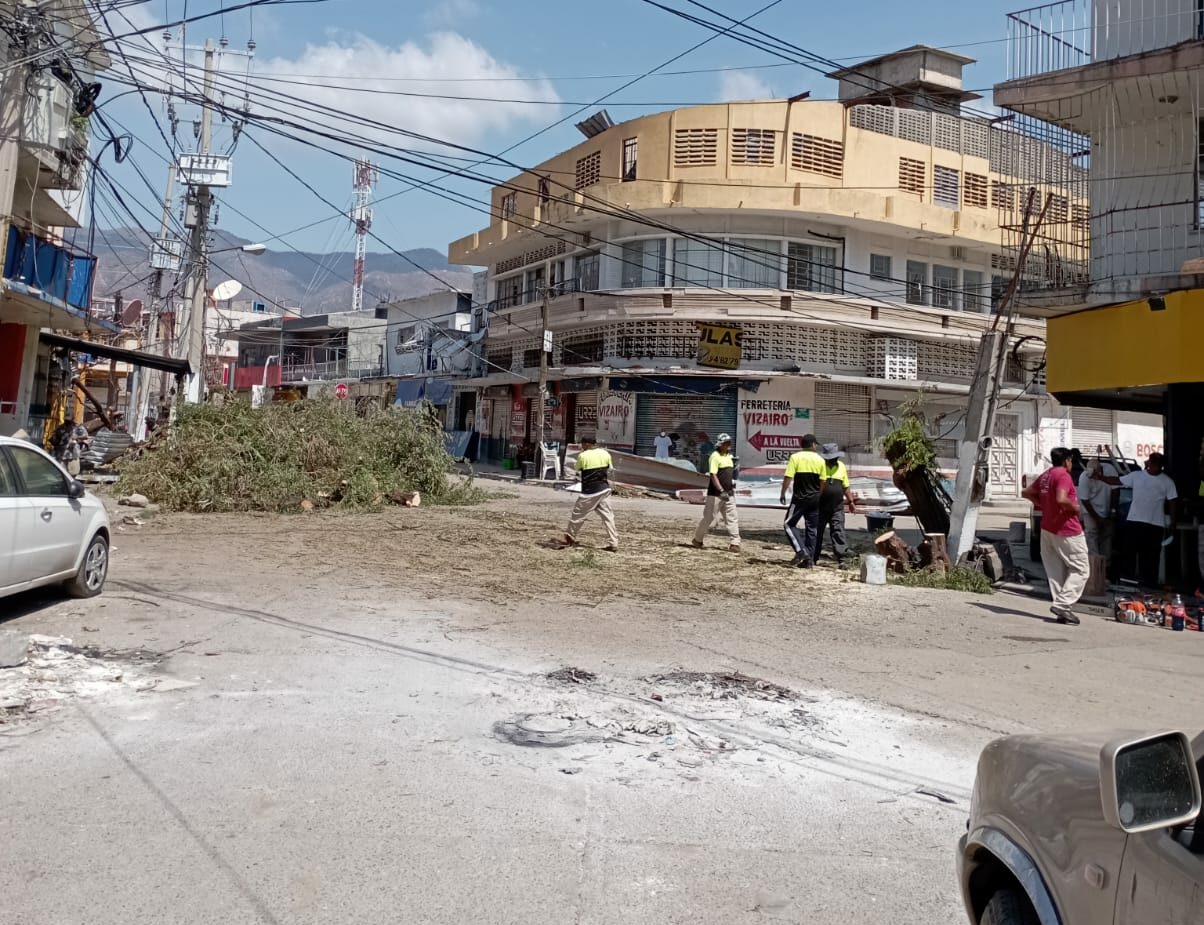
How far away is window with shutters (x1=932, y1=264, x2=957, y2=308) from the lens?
32750 millimetres

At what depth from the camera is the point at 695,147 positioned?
96.9 feet

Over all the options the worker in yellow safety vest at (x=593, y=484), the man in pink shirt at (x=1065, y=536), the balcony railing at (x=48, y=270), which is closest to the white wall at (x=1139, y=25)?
the man in pink shirt at (x=1065, y=536)

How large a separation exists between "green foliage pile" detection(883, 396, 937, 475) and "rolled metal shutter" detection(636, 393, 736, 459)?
15.6 metres

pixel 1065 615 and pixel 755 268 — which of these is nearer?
pixel 1065 615

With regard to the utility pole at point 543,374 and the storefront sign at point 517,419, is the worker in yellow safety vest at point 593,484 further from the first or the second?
the storefront sign at point 517,419

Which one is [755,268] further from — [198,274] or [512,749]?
[512,749]

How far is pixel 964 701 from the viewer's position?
21.2 feet

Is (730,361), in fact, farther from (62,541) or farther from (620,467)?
(62,541)

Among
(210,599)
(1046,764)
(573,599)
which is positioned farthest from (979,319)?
(1046,764)

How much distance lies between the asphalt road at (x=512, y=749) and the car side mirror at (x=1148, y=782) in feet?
5.75

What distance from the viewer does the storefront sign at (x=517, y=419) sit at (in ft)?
121

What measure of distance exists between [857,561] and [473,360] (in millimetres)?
29386

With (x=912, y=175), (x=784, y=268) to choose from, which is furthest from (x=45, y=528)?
(x=912, y=175)

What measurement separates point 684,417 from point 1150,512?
1857 centimetres
